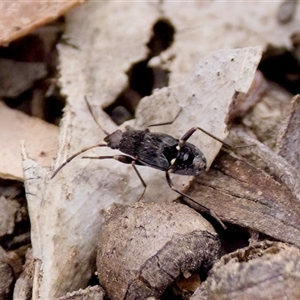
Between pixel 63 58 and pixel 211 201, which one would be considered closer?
pixel 211 201

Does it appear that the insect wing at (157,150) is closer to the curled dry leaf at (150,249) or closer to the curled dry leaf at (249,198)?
the curled dry leaf at (249,198)

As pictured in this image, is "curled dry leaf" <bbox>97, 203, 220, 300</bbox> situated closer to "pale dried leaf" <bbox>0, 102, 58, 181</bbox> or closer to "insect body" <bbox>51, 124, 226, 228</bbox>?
"insect body" <bbox>51, 124, 226, 228</bbox>

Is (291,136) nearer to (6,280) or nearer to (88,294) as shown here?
(88,294)

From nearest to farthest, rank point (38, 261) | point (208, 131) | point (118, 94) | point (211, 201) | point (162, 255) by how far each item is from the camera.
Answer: point (162, 255) < point (38, 261) < point (211, 201) < point (208, 131) < point (118, 94)

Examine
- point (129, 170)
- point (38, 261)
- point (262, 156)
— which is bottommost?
point (38, 261)

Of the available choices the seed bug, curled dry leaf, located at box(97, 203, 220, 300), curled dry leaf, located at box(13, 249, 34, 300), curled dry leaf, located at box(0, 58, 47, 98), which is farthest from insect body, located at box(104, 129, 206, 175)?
curled dry leaf, located at box(13, 249, 34, 300)

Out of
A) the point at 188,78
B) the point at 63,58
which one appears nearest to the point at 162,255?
the point at 188,78

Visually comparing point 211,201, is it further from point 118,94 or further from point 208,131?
point 118,94

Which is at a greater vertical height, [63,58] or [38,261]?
[63,58]
